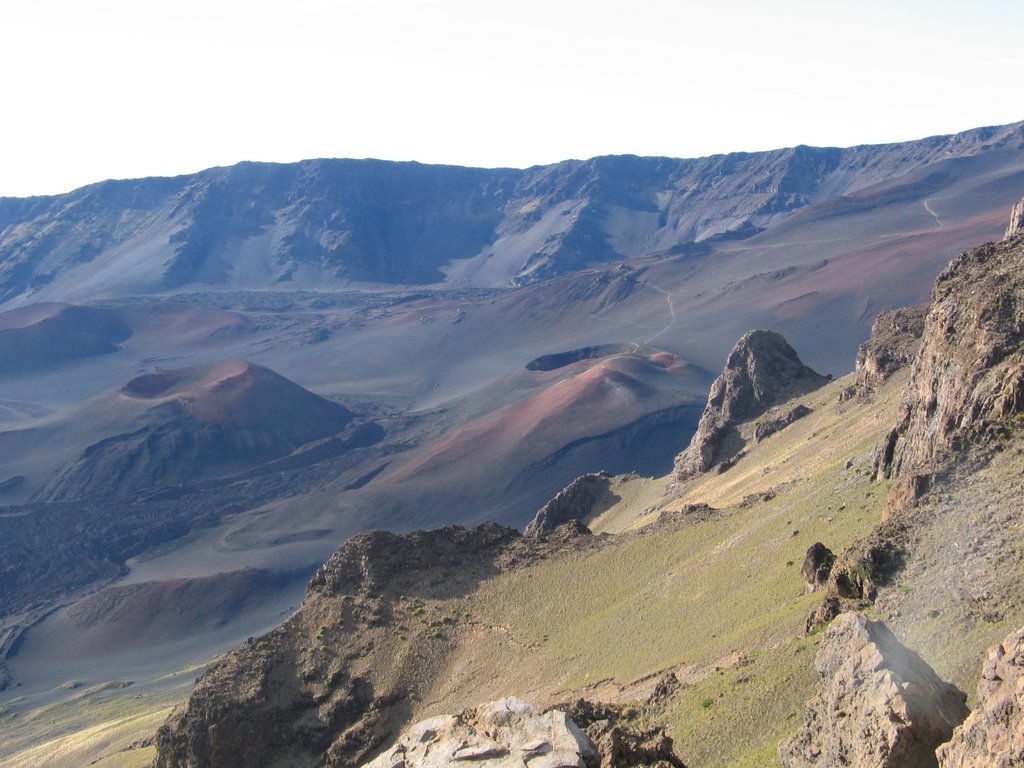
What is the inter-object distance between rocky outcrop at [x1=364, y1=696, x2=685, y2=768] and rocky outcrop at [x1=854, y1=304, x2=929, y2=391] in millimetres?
30162

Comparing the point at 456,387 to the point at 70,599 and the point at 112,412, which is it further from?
the point at 70,599

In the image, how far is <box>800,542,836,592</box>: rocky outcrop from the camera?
25.3 meters

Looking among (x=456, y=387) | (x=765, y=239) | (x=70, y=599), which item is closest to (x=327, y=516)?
(x=70, y=599)

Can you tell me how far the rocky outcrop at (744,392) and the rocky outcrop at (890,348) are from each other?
20.8 ft

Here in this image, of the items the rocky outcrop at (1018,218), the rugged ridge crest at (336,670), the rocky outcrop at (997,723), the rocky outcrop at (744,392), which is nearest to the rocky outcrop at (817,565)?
the rugged ridge crest at (336,670)

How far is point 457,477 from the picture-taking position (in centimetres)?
9700

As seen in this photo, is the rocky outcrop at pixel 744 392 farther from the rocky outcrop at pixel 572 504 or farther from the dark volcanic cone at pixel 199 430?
the dark volcanic cone at pixel 199 430

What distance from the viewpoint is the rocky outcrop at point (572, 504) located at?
175ft

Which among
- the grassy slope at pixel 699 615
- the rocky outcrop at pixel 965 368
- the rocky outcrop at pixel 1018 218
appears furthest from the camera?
the rocky outcrop at pixel 1018 218

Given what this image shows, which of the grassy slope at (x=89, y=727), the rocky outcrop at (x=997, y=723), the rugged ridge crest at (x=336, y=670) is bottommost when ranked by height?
the grassy slope at (x=89, y=727)

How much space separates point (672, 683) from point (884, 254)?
141487mm

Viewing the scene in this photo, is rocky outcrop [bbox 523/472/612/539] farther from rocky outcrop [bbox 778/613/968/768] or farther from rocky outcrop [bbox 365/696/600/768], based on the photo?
rocky outcrop [bbox 778/613/968/768]

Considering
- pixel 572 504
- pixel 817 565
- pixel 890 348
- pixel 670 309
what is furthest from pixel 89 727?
pixel 670 309

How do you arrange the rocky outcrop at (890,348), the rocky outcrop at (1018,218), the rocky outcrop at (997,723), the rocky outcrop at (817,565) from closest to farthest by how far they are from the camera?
the rocky outcrop at (997,723) → the rocky outcrop at (817,565) → the rocky outcrop at (890,348) → the rocky outcrop at (1018,218)
